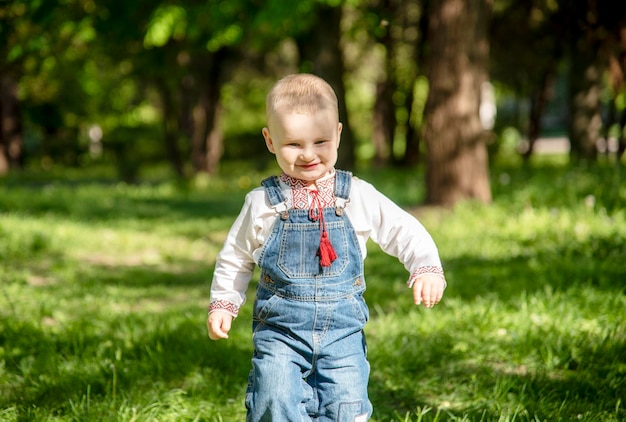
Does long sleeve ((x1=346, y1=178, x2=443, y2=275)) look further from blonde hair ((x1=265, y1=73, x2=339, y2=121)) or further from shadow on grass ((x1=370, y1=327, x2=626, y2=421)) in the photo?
shadow on grass ((x1=370, y1=327, x2=626, y2=421))

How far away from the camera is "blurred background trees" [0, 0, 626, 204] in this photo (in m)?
8.61

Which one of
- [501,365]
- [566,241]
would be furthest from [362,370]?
[566,241]

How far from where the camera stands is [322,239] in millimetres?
2496

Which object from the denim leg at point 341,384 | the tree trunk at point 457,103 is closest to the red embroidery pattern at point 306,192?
the denim leg at point 341,384

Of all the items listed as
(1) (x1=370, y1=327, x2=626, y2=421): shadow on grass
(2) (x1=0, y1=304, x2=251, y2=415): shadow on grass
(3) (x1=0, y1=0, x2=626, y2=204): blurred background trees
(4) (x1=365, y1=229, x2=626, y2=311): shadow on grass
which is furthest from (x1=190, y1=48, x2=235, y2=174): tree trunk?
(1) (x1=370, y1=327, x2=626, y2=421): shadow on grass

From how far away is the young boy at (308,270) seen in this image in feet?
8.17

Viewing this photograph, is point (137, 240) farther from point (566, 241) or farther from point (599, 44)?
point (599, 44)

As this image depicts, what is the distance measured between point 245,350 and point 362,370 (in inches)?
56.8

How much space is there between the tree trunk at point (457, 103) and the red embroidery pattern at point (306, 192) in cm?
613

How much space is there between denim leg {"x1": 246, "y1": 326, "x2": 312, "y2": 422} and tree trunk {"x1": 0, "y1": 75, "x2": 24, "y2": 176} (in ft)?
67.1

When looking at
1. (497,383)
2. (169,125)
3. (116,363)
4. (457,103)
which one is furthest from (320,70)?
(497,383)

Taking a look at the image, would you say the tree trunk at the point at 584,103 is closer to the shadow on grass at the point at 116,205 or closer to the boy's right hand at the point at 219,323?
the shadow on grass at the point at 116,205

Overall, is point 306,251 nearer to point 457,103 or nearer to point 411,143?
point 457,103

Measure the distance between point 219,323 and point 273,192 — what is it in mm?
545
